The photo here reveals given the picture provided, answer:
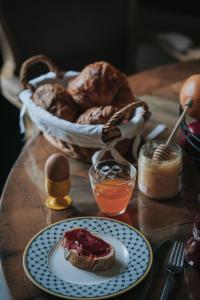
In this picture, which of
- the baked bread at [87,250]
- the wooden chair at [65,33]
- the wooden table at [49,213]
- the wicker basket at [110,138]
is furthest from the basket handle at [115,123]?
the wooden chair at [65,33]

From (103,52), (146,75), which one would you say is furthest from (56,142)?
(103,52)

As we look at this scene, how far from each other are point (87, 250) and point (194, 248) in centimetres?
18

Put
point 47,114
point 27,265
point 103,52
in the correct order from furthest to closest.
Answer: point 103,52 → point 47,114 → point 27,265

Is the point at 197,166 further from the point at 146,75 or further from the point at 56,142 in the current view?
the point at 146,75

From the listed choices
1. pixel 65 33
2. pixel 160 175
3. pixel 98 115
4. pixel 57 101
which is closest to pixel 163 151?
pixel 160 175

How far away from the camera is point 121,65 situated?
2172 millimetres

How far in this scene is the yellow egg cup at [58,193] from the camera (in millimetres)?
1010

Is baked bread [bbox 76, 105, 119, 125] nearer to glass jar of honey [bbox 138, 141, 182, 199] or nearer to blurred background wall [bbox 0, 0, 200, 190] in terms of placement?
glass jar of honey [bbox 138, 141, 182, 199]

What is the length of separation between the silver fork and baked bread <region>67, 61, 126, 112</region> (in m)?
0.44

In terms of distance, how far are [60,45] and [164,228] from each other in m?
1.13

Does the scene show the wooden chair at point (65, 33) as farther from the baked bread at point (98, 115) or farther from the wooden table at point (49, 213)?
the baked bread at point (98, 115)

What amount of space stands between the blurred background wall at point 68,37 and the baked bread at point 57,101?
64 centimetres


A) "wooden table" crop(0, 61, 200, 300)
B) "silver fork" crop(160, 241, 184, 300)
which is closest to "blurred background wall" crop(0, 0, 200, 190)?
"wooden table" crop(0, 61, 200, 300)

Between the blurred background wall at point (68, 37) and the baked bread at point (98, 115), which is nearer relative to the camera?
the baked bread at point (98, 115)
